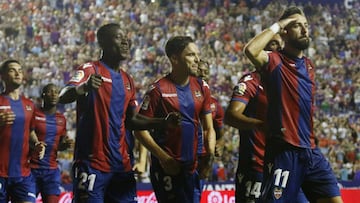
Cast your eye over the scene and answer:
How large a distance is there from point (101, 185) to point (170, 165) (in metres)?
1.07

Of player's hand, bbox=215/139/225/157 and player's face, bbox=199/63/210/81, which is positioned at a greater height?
player's face, bbox=199/63/210/81

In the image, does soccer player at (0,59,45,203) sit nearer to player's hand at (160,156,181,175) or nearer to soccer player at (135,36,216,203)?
soccer player at (135,36,216,203)

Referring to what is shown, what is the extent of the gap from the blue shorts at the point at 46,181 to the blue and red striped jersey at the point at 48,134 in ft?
0.26

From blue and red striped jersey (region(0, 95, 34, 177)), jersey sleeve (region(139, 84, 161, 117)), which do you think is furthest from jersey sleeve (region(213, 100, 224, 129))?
blue and red striped jersey (region(0, 95, 34, 177))

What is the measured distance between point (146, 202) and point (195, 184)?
6895mm

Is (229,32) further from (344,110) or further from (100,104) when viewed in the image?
(100,104)

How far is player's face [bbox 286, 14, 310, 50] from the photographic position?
22.8ft

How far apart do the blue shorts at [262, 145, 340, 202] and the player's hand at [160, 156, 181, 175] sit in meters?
1.20

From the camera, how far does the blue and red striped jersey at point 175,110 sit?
A: 8.09m

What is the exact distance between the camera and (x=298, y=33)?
697 centimetres

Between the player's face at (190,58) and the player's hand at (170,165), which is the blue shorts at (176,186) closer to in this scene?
the player's hand at (170,165)

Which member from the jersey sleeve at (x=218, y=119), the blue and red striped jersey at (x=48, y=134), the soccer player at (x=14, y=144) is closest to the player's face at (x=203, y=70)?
the jersey sleeve at (x=218, y=119)

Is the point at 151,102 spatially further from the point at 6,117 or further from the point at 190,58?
the point at 6,117

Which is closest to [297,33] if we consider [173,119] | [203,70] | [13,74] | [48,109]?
[173,119]
